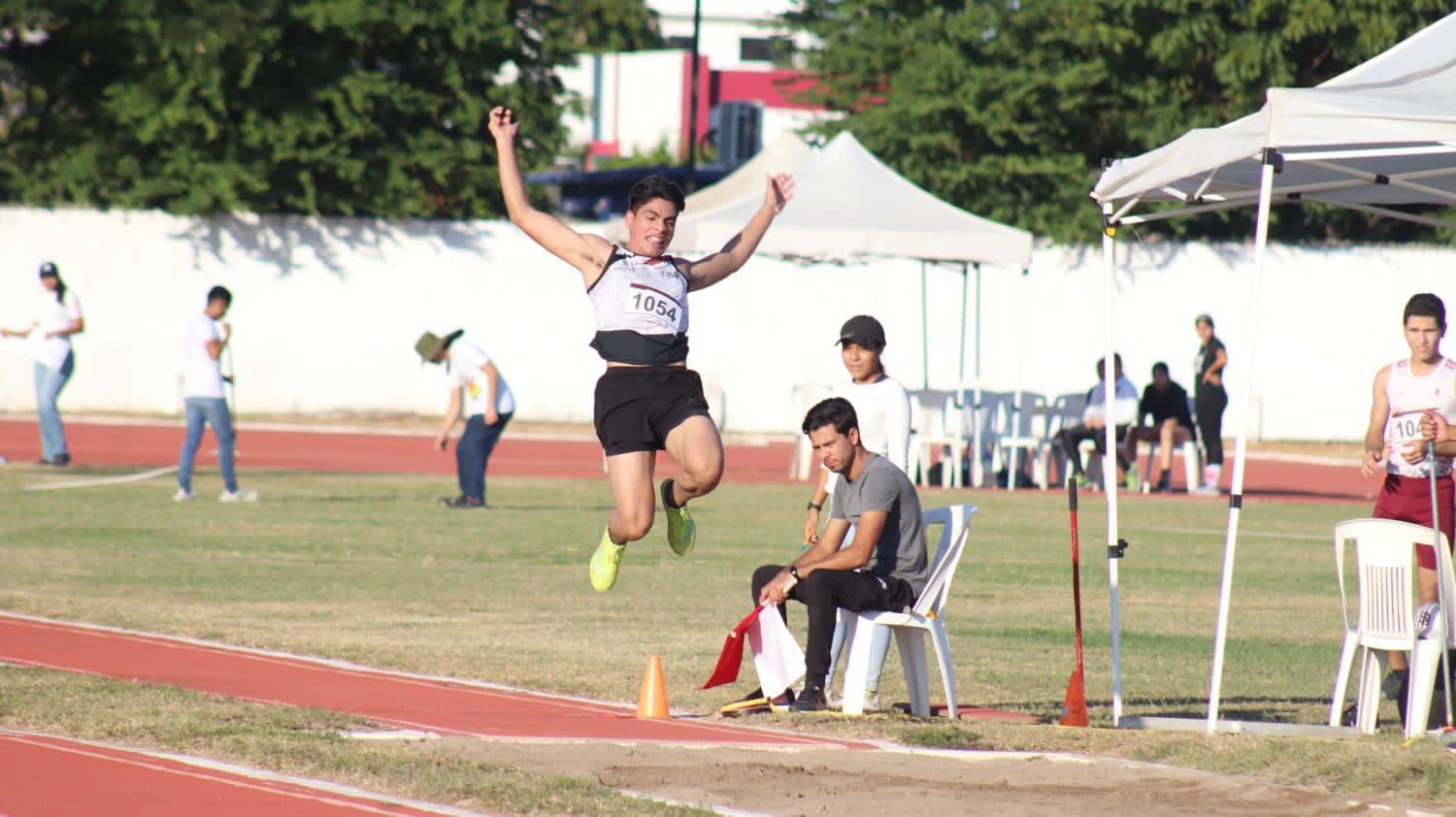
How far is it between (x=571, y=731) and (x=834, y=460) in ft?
5.94

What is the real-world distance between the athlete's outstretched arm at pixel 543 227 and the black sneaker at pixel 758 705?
6.43 feet

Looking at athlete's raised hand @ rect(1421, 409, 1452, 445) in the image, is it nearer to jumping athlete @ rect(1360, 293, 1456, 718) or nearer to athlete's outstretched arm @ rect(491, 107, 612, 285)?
jumping athlete @ rect(1360, 293, 1456, 718)

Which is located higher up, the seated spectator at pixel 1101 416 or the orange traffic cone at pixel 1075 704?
the seated spectator at pixel 1101 416

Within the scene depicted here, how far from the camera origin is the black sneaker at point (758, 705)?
333 inches

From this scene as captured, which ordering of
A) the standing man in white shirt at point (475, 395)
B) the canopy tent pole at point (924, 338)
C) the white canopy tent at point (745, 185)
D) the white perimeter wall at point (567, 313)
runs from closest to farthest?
the standing man in white shirt at point (475, 395)
the white canopy tent at point (745, 185)
the canopy tent pole at point (924, 338)
the white perimeter wall at point (567, 313)

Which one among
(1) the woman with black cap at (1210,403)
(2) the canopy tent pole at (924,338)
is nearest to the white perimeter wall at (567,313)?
(2) the canopy tent pole at (924,338)

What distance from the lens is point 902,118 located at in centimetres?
3556

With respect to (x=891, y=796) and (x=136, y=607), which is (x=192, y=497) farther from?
(x=891, y=796)

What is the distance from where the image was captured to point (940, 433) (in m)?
24.2

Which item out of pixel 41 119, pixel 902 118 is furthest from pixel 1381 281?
pixel 41 119

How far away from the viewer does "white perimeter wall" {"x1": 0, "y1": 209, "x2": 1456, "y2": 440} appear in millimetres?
32000

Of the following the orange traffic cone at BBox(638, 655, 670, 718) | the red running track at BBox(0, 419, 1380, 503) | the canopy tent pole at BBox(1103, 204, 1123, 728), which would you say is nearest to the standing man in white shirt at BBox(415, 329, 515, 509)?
the red running track at BBox(0, 419, 1380, 503)

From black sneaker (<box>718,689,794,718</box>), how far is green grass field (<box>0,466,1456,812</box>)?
8.3 inches

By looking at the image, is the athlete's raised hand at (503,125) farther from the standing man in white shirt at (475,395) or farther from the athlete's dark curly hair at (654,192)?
the standing man in white shirt at (475,395)
